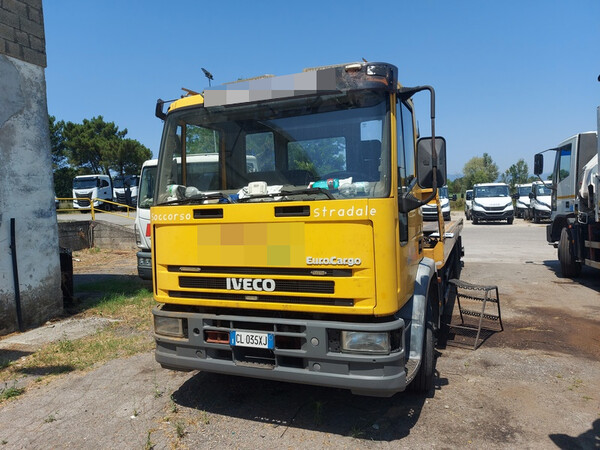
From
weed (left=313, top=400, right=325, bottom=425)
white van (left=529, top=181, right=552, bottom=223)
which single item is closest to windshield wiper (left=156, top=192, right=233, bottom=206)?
weed (left=313, top=400, right=325, bottom=425)

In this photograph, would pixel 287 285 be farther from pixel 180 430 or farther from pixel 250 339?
pixel 180 430

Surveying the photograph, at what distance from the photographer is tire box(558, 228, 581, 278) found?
9.03 m

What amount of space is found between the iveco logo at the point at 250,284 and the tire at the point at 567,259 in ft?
26.5

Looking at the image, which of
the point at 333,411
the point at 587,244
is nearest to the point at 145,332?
the point at 333,411

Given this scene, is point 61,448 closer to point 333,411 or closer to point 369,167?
point 333,411

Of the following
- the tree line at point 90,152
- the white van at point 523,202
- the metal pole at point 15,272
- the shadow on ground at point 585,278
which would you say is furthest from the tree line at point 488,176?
the metal pole at point 15,272

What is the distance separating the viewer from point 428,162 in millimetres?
3414

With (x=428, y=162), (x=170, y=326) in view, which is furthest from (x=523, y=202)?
(x=170, y=326)

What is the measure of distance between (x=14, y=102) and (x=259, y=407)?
5685 millimetres

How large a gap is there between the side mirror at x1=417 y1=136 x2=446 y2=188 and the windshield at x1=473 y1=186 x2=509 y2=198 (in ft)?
77.7

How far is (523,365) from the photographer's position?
4656mm

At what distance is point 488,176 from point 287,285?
220ft

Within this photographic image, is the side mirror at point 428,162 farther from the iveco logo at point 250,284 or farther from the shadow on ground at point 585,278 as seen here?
the shadow on ground at point 585,278

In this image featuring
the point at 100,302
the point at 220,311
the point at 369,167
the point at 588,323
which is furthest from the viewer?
the point at 100,302
